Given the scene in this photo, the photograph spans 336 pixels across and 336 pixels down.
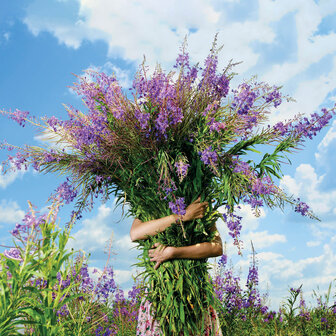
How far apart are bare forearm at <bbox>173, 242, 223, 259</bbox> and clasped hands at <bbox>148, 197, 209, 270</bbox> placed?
0.12ft

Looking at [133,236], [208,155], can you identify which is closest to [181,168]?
[208,155]

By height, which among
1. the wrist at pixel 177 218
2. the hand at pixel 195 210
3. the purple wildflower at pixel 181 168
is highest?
the purple wildflower at pixel 181 168

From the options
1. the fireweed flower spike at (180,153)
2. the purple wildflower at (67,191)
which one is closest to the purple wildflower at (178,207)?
the fireweed flower spike at (180,153)

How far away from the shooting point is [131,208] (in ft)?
12.7

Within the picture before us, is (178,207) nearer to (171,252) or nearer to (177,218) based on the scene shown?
(177,218)

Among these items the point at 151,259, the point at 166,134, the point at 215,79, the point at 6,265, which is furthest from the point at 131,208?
the point at 6,265

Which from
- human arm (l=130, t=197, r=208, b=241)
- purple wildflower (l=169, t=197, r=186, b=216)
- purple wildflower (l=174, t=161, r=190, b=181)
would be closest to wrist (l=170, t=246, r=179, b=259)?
human arm (l=130, t=197, r=208, b=241)

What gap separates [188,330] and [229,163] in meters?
1.50

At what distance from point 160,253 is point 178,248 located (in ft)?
0.57

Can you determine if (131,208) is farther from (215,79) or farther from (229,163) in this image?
(215,79)

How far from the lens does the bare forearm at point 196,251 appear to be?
10.9 ft

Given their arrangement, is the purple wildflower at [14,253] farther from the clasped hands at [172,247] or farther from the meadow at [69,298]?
the clasped hands at [172,247]

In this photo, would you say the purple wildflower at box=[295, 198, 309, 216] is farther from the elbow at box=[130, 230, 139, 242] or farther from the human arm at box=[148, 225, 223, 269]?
the elbow at box=[130, 230, 139, 242]

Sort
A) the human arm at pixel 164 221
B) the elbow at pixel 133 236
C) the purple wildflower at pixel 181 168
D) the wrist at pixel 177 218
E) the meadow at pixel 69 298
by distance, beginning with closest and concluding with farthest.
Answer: the meadow at pixel 69 298 < the purple wildflower at pixel 181 168 < the wrist at pixel 177 218 < the human arm at pixel 164 221 < the elbow at pixel 133 236
